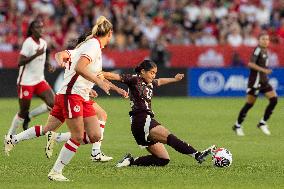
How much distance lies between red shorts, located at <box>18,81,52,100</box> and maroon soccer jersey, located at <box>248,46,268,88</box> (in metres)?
4.67

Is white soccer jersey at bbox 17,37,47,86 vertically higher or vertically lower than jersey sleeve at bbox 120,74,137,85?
lower

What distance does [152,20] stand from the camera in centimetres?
3444

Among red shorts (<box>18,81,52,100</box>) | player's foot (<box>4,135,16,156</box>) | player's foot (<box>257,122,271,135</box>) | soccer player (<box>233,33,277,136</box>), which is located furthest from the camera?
player's foot (<box>257,122,271,135</box>)

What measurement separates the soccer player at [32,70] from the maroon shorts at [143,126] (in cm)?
461

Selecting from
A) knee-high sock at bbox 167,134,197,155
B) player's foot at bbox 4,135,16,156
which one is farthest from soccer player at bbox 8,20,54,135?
knee-high sock at bbox 167,134,197,155

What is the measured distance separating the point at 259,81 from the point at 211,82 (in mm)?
11689

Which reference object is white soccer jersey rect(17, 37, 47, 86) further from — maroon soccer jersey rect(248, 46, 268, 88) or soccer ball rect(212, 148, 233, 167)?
soccer ball rect(212, 148, 233, 167)

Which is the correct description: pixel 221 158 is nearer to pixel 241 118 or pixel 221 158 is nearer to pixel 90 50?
pixel 90 50

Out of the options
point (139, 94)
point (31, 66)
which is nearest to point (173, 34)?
point (31, 66)

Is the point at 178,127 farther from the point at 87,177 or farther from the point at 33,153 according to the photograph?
the point at 87,177

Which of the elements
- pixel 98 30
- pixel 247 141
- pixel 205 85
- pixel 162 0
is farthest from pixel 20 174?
pixel 162 0

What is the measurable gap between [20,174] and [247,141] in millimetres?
6768

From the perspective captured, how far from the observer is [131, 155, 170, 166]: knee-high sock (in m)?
13.6

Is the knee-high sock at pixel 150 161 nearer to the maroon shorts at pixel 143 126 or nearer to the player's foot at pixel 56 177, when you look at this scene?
the maroon shorts at pixel 143 126
